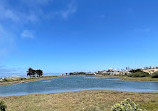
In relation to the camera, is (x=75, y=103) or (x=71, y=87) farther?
(x=71, y=87)

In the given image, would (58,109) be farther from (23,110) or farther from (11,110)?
(11,110)

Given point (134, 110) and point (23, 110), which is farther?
point (23, 110)

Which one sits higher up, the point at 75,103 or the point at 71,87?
the point at 75,103

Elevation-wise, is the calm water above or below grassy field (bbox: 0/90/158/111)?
below

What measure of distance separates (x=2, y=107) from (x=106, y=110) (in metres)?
13.2

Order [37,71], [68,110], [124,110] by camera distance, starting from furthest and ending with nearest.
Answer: [37,71]
[68,110]
[124,110]

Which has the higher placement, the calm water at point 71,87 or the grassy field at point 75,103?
the grassy field at point 75,103

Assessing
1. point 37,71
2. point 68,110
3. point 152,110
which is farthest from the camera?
point 37,71

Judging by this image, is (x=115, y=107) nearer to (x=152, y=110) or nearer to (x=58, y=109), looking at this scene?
(x=152, y=110)

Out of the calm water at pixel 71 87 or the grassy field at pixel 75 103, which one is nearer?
the grassy field at pixel 75 103

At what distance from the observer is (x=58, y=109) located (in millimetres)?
18609

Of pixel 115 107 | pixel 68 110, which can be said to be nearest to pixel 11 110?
pixel 68 110

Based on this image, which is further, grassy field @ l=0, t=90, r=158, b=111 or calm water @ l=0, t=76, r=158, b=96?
calm water @ l=0, t=76, r=158, b=96

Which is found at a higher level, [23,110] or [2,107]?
[2,107]
